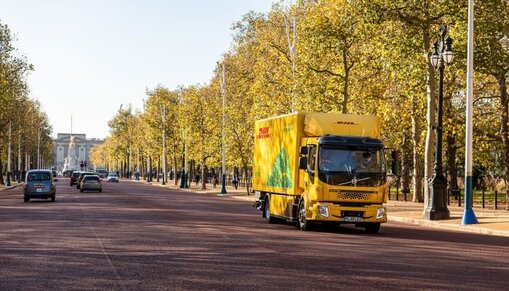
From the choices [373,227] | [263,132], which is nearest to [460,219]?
[373,227]

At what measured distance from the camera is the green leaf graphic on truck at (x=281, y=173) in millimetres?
24781

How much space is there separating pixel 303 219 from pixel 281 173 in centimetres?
211

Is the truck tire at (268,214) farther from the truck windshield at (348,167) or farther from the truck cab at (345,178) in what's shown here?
the truck windshield at (348,167)

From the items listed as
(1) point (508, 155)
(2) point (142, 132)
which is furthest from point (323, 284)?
(2) point (142, 132)

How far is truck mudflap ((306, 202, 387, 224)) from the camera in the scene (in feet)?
75.1

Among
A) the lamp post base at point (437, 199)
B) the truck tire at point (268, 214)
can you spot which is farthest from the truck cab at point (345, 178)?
the lamp post base at point (437, 199)

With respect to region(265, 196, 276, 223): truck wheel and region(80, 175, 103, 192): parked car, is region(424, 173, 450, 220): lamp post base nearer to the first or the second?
region(265, 196, 276, 223): truck wheel

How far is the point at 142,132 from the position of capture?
133 metres

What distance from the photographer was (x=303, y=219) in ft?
78.8

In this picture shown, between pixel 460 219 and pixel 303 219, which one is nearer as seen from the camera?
pixel 303 219

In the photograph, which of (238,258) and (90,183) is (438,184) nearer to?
(238,258)

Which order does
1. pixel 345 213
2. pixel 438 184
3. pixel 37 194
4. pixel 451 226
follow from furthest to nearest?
pixel 37 194
pixel 438 184
pixel 451 226
pixel 345 213

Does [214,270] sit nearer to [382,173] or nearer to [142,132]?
[382,173]

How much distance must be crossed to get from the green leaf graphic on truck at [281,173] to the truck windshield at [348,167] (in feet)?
6.19
